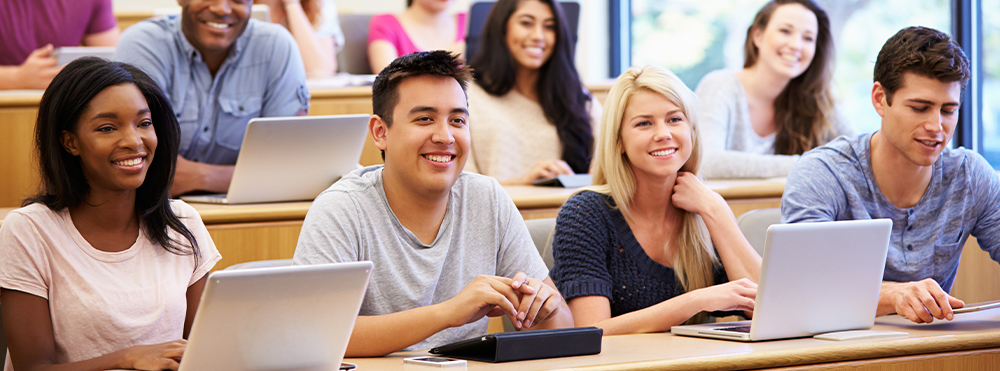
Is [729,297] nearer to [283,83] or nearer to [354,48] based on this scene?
[283,83]

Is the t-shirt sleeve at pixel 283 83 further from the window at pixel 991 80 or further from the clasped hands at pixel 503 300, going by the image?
the window at pixel 991 80

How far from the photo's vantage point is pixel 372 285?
1.56 metres

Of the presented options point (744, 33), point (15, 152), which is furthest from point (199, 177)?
point (744, 33)

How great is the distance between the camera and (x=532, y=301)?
147 cm

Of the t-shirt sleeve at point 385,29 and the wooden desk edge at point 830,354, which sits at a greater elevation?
the t-shirt sleeve at point 385,29

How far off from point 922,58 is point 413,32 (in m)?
2.40

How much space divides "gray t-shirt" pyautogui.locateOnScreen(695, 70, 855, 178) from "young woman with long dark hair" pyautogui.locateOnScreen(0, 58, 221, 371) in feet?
5.99

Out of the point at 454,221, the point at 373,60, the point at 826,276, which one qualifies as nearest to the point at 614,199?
the point at 454,221

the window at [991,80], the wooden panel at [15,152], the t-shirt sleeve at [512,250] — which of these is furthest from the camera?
the window at [991,80]

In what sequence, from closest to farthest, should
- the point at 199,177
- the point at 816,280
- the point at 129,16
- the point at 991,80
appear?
the point at 816,280, the point at 199,177, the point at 991,80, the point at 129,16

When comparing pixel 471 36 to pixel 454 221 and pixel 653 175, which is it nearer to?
pixel 653 175

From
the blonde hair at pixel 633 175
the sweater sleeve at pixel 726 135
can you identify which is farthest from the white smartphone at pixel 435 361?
the sweater sleeve at pixel 726 135

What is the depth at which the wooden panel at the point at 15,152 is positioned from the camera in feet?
7.99

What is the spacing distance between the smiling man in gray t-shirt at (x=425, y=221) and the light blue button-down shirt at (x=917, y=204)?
632mm
